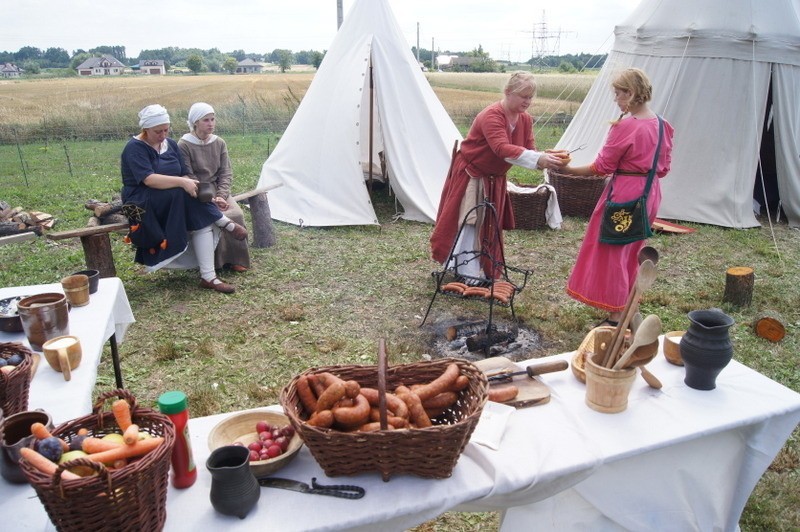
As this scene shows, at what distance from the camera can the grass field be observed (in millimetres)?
3529

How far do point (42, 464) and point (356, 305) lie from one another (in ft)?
11.6

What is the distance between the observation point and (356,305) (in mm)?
4719

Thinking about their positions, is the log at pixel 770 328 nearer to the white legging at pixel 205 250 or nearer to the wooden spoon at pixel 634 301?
the wooden spoon at pixel 634 301

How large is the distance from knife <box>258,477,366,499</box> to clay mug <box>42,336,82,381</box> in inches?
39.6

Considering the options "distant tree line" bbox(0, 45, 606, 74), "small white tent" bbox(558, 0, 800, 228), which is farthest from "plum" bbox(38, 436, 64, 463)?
"distant tree line" bbox(0, 45, 606, 74)

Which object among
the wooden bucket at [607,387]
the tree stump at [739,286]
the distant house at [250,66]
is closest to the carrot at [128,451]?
the wooden bucket at [607,387]

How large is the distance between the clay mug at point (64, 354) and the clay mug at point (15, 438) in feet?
1.89

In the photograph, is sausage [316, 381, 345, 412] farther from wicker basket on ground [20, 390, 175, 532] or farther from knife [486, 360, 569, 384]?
knife [486, 360, 569, 384]

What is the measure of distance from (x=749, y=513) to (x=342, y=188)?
521 centimetres

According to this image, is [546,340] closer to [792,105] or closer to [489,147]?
[489,147]

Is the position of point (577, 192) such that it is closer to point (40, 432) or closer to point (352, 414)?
point (352, 414)

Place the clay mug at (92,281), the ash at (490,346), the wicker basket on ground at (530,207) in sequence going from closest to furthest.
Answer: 1. the clay mug at (92,281)
2. the ash at (490,346)
3. the wicker basket on ground at (530,207)

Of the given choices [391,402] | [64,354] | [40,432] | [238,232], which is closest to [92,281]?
[64,354]

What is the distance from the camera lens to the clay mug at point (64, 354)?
2053mm
